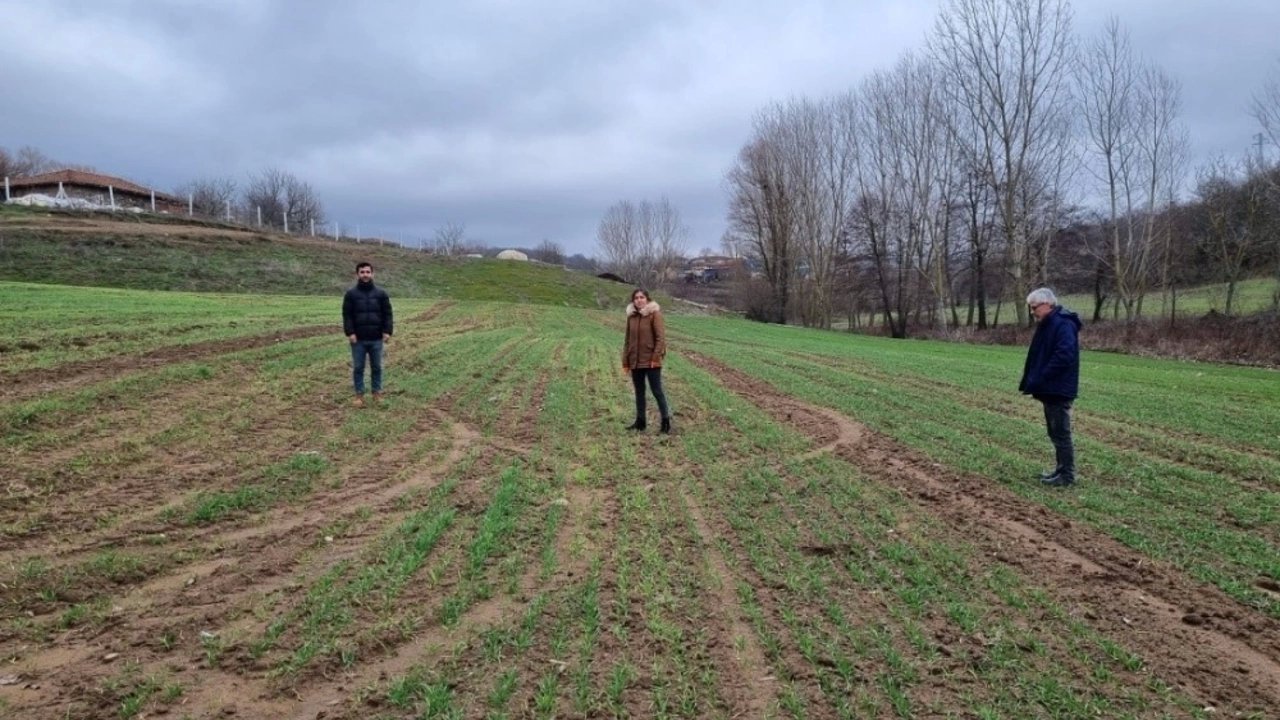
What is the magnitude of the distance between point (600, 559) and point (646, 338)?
4.46 m

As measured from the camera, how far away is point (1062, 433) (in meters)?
6.77

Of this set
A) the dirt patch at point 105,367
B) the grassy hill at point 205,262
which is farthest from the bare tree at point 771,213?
the dirt patch at point 105,367

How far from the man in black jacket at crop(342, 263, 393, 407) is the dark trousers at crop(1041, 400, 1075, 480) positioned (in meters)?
8.69

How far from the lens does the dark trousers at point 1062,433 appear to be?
673cm

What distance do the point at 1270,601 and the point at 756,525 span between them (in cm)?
327

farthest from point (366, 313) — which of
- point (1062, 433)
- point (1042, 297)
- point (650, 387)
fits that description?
point (1062, 433)

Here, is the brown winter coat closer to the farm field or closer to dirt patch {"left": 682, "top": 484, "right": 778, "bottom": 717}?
the farm field

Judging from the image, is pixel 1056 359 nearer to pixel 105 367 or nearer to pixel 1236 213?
pixel 105 367

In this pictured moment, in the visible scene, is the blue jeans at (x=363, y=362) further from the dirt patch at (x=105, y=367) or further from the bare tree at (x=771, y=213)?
the bare tree at (x=771, y=213)

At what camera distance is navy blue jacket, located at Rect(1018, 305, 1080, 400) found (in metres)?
6.64

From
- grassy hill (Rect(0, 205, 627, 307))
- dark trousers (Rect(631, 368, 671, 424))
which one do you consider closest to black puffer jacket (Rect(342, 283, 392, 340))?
Answer: dark trousers (Rect(631, 368, 671, 424))

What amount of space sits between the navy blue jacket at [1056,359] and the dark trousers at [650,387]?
13.7 feet

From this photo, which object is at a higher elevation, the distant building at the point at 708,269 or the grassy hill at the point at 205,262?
the distant building at the point at 708,269

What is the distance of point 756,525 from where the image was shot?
568cm
